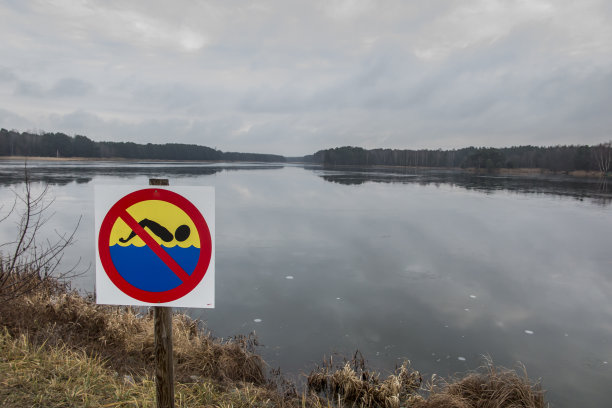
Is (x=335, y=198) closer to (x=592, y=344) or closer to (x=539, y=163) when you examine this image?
(x=592, y=344)

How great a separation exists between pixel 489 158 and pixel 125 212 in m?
89.0

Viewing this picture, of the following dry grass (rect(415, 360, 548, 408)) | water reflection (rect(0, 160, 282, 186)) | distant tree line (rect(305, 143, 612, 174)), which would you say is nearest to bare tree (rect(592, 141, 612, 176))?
distant tree line (rect(305, 143, 612, 174))

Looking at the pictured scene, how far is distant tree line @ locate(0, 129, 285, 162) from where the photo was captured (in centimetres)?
8925

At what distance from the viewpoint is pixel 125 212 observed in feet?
5.81

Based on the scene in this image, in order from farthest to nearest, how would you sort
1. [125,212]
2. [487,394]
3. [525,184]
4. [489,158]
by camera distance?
[489,158] < [525,184] < [487,394] < [125,212]

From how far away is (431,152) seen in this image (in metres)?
129

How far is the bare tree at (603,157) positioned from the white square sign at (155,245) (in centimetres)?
8000

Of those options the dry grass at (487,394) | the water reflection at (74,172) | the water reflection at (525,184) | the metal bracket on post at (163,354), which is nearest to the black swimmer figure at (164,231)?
the metal bracket on post at (163,354)

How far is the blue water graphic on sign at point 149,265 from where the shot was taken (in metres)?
1.79

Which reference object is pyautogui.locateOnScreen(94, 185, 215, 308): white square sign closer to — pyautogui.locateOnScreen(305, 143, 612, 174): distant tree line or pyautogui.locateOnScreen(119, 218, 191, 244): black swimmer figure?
pyautogui.locateOnScreen(119, 218, 191, 244): black swimmer figure

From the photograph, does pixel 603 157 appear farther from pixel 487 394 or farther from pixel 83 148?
pixel 83 148

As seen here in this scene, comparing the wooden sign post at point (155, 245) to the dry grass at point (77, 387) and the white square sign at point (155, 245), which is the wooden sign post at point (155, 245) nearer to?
the white square sign at point (155, 245)

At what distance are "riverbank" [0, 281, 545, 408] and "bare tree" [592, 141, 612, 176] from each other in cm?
7701

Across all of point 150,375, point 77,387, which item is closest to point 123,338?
point 150,375
